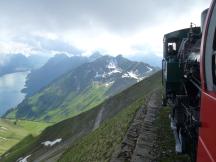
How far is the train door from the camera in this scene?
7.80 meters

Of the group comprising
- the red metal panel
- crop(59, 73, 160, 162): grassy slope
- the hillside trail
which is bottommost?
crop(59, 73, 160, 162): grassy slope

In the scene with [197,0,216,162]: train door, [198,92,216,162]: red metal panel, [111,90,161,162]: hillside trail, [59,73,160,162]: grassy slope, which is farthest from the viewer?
[59,73,160,162]: grassy slope

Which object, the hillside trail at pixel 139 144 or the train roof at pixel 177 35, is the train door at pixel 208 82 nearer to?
the hillside trail at pixel 139 144

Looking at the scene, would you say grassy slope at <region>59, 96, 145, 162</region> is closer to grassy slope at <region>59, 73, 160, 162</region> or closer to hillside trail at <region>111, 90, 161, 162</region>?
grassy slope at <region>59, 73, 160, 162</region>

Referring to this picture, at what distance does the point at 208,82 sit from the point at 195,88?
7039mm

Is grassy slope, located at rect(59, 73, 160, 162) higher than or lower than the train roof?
lower

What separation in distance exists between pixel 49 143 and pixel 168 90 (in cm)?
6206

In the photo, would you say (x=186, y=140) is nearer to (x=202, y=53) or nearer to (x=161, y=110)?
(x=202, y=53)

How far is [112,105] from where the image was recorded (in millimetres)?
82875

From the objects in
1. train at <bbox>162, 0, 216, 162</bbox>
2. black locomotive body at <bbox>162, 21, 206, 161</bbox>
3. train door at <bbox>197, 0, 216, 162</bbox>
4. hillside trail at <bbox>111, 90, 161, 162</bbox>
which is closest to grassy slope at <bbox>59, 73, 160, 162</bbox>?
hillside trail at <bbox>111, 90, 161, 162</bbox>

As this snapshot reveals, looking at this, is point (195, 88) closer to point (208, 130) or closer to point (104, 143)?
point (208, 130)

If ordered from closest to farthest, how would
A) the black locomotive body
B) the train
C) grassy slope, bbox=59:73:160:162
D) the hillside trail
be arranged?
the train → the black locomotive body → the hillside trail → grassy slope, bbox=59:73:160:162

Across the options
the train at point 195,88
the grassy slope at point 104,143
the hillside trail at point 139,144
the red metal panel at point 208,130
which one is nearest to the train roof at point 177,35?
the train at point 195,88

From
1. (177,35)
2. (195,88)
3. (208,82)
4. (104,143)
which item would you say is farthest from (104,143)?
(208,82)
